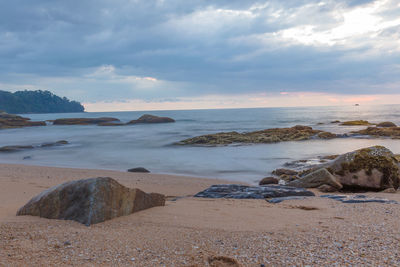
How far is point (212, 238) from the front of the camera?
3.34m

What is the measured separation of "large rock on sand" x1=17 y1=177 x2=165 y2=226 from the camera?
3.95 m

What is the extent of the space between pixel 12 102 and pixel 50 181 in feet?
609

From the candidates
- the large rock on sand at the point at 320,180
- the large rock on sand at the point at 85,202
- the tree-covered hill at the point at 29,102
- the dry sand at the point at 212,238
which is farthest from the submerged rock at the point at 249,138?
the tree-covered hill at the point at 29,102

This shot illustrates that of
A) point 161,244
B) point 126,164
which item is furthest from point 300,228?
point 126,164

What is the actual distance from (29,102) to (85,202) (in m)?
205

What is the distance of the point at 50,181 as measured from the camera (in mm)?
8883

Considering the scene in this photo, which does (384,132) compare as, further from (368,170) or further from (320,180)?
(320,180)

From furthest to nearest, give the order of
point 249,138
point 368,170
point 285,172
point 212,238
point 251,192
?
point 249,138 < point 285,172 < point 368,170 < point 251,192 < point 212,238

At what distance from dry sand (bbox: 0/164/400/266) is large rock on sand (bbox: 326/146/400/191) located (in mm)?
3161

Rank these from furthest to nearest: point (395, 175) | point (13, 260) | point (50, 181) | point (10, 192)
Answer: point (50, 181), point (395, 175), point (10, 192), point (13, 260)

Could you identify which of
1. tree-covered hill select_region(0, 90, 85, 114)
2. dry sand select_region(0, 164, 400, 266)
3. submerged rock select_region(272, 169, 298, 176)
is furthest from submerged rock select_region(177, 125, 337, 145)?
tree-covered hill select_region(0, 90, 85, 114)

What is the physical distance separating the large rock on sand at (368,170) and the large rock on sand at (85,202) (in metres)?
6.11

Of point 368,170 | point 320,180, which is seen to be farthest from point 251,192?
point 368,170

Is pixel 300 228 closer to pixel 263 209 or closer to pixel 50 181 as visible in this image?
pixel 263 209
